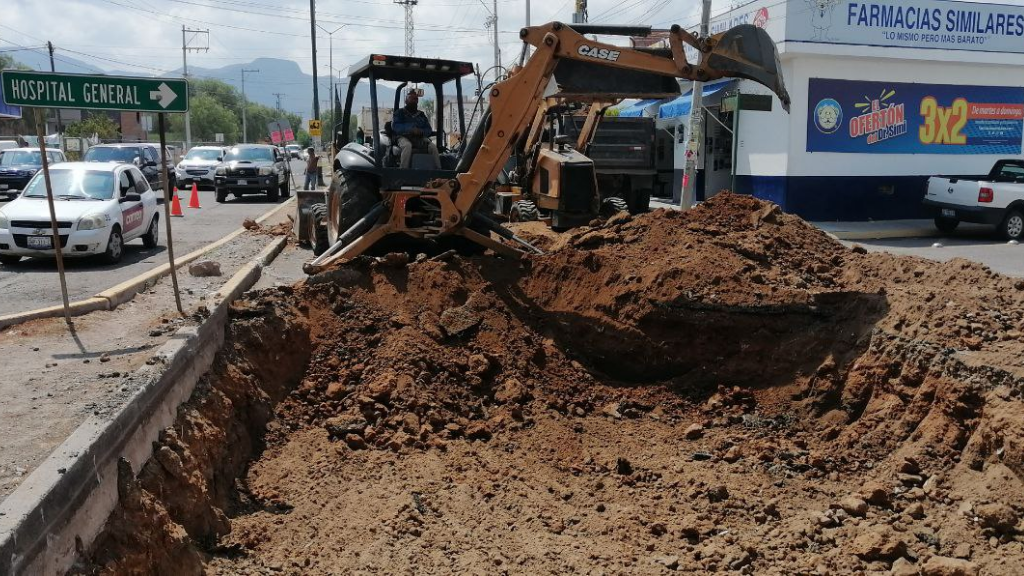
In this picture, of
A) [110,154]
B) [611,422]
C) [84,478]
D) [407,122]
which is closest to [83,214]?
[407,122]

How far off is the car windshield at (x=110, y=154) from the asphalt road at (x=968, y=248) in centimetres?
2043

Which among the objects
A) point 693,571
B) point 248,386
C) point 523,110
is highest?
point 523,110

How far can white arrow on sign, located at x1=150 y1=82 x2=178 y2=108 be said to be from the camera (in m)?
7.12

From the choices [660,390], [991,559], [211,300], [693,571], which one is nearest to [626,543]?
[693,571]

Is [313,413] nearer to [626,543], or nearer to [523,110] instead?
[626,543]

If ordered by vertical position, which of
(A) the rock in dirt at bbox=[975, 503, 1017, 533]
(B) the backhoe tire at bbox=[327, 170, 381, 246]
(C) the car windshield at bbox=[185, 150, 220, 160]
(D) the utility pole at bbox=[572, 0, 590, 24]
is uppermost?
(D) the utility pole at bbox=[572, 0, 590, 24]

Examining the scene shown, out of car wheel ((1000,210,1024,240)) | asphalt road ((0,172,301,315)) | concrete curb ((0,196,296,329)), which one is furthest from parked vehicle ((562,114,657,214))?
concrete curb ((0,196,296,329))

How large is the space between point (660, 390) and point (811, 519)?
2.31 meters

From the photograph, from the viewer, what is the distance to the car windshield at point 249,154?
27094mm

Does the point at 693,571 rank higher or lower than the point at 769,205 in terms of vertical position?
lower

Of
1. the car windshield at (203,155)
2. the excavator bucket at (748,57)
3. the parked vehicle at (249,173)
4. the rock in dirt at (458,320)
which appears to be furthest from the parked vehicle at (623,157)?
the car windshield at (203,155)

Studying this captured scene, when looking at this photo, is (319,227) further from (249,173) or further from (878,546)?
(249,173)

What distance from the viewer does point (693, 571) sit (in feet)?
15.0

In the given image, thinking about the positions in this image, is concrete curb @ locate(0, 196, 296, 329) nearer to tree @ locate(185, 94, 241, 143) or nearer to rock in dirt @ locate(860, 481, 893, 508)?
rock in dirt @ locate(860, 481, 893, 508)
